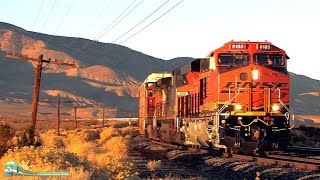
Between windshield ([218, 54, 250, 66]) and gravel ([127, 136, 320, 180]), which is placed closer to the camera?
gravel ([127, 136, 320, 180])

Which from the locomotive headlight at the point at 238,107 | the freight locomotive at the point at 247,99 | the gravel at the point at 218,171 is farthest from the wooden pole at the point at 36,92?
the locomotive headlight at the point at 238,107

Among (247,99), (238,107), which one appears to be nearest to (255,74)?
(247,99)

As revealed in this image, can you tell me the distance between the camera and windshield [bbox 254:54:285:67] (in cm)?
2106

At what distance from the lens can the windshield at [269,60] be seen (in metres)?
21.1

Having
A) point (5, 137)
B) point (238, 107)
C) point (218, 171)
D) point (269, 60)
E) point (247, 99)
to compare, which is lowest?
point (218, 171)

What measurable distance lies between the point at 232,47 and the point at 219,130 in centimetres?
339

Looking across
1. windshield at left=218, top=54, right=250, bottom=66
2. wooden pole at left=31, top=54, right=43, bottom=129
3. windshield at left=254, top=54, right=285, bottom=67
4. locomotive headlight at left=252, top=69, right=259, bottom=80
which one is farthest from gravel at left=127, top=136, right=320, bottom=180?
wooden pole at left=31, top=54, right=43, bottom=129

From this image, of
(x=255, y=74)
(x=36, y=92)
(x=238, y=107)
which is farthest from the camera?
(x=36, y=92)

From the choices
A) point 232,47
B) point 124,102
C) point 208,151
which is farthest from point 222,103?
point 124,102

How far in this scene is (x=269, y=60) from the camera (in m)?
21.1

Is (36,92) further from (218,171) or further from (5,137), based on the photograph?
(218,171)

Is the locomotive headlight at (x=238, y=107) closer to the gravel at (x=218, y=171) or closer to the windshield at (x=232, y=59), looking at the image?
the windshield at (x=232, y=59)

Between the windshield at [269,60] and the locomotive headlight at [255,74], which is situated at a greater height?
the windshield at [269,60]

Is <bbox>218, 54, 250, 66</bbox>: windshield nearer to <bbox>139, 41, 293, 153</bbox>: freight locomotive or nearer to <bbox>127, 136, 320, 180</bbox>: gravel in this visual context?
<bbox>139, 41, 293, 153</bbox>: freight locomotive
